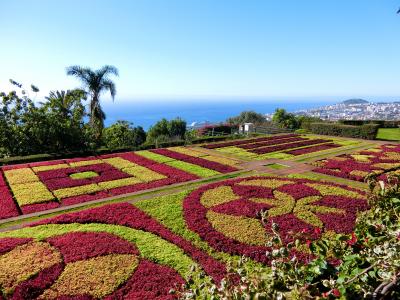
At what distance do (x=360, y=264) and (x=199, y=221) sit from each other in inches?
355

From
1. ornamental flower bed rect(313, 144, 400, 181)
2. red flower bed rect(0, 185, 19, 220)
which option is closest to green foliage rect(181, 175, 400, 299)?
red flower bed rect(0, 185, 19, 220)

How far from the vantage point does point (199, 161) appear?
23.3m

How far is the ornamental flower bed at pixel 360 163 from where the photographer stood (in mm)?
19728

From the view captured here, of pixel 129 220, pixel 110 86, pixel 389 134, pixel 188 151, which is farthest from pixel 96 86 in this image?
pixel 389 134

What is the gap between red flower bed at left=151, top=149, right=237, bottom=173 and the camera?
21.1 m

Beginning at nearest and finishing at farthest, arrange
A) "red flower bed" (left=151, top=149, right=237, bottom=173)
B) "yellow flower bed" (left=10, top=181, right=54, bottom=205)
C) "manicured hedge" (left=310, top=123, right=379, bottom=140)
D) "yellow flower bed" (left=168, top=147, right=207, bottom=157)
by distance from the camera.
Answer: "yellow flower bed" (left=10, top=181, right=54, bottom=205)
"red flower bed" (left=151, top=149, right=237, bottom=173)
"yellow flower bed" (left=168, top=147, right=207, bottom=157)
"manicured hedge" (left=310, top=123, right=379, bottom=140)

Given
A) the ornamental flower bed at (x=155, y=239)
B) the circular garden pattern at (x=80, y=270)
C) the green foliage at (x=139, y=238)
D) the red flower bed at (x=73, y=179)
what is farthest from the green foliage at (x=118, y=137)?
the circular garden pattern at (x=80, y=270)

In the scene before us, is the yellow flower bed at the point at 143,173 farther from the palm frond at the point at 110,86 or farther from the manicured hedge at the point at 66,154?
the palm frond at the point at 110,86

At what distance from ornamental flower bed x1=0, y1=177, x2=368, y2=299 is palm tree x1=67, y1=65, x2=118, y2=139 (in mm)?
21821

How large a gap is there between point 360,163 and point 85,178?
19138mm

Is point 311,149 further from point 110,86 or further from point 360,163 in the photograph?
point 110,86

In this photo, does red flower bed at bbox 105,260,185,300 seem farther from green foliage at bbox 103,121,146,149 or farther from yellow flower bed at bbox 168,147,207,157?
green foliage at bbox 103,121,146,149

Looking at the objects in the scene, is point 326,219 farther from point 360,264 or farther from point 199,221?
point 360,264

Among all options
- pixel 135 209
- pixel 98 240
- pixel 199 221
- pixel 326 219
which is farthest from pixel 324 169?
pixel 98 240
